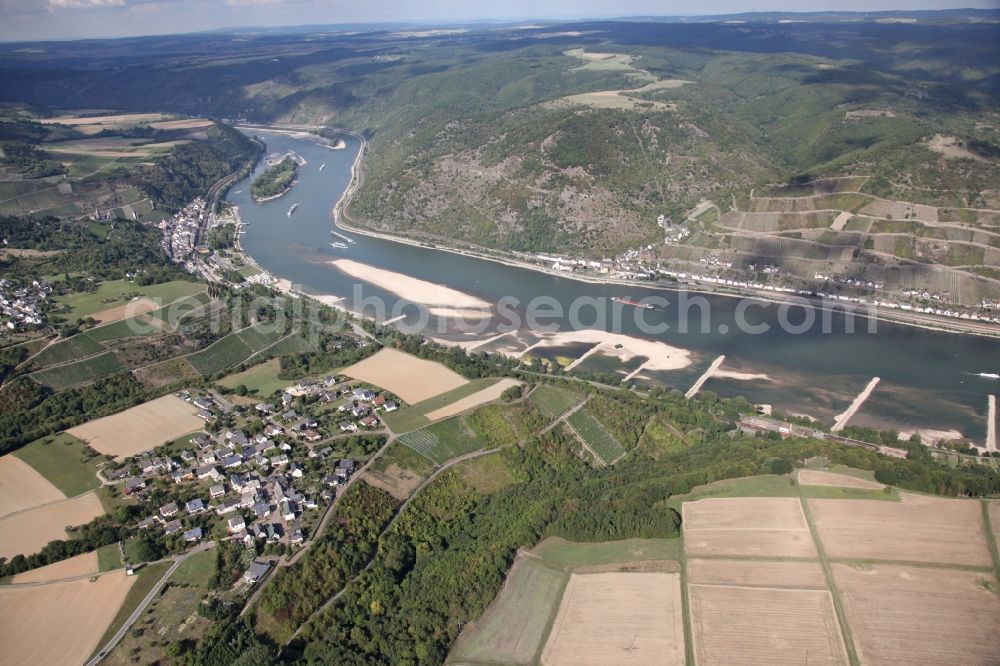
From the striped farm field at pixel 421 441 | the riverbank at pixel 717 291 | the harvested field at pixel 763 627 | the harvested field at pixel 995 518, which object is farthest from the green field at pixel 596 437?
the riverbank at pixel 717 291

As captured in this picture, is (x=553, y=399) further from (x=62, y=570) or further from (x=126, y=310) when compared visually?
(x=126, y=310)

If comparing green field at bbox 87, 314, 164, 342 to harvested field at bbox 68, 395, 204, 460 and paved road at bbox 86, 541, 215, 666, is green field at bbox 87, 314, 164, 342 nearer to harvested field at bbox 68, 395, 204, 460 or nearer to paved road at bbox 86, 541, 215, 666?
harvested field at bbox 68, 395, 204, 460

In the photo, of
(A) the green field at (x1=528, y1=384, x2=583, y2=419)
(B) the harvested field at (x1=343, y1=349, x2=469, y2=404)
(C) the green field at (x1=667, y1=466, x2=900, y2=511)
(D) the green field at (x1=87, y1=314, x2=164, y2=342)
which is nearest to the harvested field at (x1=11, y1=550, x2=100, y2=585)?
(B) the harvested field at (x1=343, y1=349, x2=469, y2=404)

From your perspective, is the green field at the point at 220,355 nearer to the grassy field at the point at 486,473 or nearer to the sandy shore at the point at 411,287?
the sandy shore at the point at 411,287

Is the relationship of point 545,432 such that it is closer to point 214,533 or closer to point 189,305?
point 214,533

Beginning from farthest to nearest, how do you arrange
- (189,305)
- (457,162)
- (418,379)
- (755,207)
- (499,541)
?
(457,162) < (755,207) < (189,305) < (418,379) < (499,541)

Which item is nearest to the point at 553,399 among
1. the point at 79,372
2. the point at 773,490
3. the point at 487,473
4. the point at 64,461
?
the point at 487,473

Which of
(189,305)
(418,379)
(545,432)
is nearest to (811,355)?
(545,432)
